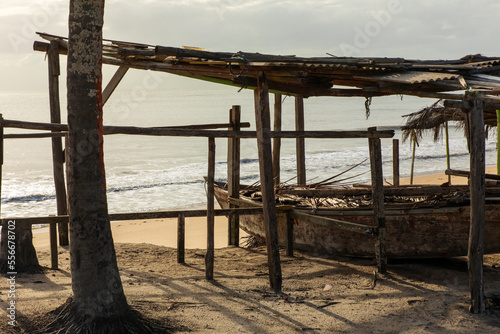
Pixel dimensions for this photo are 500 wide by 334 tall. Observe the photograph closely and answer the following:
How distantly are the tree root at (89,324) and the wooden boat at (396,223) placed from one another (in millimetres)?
3122

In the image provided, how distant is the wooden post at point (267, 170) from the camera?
6000 mm

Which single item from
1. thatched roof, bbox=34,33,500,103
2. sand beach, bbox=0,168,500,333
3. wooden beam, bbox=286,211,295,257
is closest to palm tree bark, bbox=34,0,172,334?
sand beach, bbox=0,168,500,333

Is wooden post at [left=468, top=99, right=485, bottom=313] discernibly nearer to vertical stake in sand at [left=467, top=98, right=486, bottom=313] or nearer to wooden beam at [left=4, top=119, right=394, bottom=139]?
vertical stake in sand at [left=467, top=98, right=486, bottom=313]

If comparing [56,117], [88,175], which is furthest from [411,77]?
[56,117]

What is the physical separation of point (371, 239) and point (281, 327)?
2639mm

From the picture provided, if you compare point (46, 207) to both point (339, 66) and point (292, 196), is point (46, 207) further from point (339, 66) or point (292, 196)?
point (339, 66)

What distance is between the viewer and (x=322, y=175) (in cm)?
2255

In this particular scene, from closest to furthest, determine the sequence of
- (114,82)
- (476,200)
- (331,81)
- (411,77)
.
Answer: (476,200)
(411,77)
(331,81)
(114,82)

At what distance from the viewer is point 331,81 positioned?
253 inches

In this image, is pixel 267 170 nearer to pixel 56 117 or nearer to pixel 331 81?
pixel 331 81

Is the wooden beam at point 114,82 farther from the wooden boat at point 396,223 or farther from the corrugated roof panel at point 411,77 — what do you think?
the corrugated roof panel at point 411,77

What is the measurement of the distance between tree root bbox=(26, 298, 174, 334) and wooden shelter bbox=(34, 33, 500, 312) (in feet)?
6.14

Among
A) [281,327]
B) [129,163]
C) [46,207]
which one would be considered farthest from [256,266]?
[129,163]

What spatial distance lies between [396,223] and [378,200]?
617 mm
